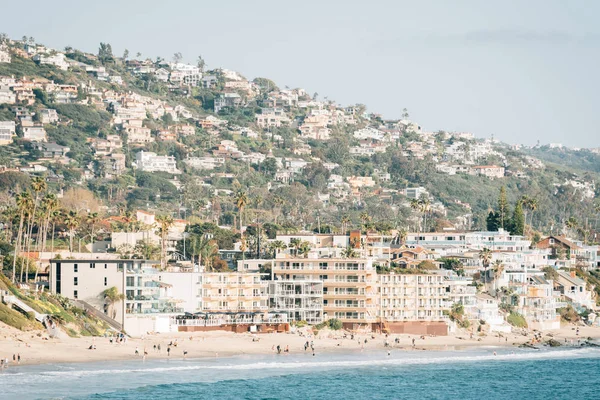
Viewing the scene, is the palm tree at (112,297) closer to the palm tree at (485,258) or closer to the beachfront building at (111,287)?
the beachfront building at (111,287)

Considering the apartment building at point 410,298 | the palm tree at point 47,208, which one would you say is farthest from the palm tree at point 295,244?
the palm tree at point 47,208

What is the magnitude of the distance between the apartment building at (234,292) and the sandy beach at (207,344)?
23.5 ft

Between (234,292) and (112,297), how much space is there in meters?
18.0

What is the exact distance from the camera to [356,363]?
10981 centimetres

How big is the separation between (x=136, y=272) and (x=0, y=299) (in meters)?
15.8

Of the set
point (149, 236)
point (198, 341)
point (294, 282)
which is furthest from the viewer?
point (149, 236)

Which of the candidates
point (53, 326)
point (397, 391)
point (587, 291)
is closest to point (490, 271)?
point (587, 291)

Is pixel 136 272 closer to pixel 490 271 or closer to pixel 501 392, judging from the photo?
pixel 501 392

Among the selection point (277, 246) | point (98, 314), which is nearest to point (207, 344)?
point (98, 314)

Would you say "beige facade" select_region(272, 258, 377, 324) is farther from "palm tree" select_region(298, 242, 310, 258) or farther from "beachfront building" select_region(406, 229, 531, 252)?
"beachfront building" select_region(406, 229, 531, 252)

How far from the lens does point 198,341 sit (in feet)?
370

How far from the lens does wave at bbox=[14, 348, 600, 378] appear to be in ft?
305

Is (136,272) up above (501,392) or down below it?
above

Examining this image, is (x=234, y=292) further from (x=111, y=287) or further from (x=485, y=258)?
(x=485, y=258)
